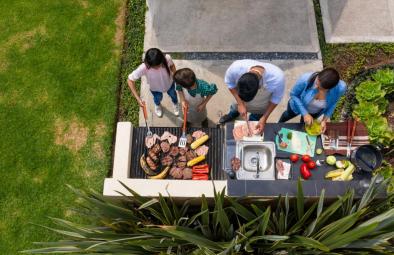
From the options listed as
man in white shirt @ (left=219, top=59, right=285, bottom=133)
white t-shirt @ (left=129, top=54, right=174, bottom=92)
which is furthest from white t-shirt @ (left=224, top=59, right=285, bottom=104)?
white t-shirt @ (left=129, top=54, right=174, bottom=92)

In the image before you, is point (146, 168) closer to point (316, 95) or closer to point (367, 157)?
point (316, 95)

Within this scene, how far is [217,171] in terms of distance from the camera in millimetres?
4285

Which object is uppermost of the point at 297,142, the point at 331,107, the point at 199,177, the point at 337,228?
the point at 331,107

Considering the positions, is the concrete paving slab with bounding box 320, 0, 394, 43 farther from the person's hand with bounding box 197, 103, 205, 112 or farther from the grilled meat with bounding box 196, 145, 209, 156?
the grilled meat with bounding box 196, 145, 209, 156

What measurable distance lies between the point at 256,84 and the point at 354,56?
2.91 meters

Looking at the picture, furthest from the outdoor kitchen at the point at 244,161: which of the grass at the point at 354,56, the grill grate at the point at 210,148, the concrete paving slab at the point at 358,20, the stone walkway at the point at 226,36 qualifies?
the concrete paving slab at the point at 358,20

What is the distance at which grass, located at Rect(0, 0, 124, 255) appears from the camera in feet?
17.0

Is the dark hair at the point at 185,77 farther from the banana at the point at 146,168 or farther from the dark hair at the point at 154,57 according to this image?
the banana at the point at 146,168

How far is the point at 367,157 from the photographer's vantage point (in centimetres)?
380

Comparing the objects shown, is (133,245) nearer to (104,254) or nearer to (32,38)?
(104,254)

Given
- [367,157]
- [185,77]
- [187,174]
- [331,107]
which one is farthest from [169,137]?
[367,157]

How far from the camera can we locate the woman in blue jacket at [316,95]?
3625 mm

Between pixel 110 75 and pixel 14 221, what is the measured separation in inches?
96.4

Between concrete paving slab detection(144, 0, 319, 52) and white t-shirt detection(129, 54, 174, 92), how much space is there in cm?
144
